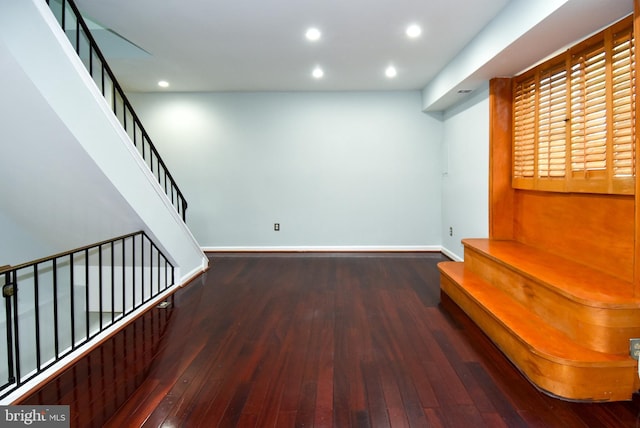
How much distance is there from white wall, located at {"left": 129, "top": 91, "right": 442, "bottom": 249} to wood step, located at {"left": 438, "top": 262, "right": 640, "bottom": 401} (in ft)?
10.5

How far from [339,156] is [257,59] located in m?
2.05

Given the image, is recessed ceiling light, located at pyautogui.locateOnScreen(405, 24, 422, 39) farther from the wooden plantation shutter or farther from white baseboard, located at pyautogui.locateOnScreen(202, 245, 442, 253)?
white baseboard, located at pyautogui.locateOnScreen(202, 245, 442, 253)

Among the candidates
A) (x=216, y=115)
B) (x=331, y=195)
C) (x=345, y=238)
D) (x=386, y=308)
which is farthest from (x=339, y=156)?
(x=386, y=308)

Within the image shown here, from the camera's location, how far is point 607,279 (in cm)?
234

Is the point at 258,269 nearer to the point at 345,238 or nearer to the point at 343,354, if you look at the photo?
the point at 345,238

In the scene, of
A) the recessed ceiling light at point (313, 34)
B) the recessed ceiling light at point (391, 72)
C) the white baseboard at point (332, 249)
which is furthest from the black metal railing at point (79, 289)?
the recessed ceiling light at point (391, 72)

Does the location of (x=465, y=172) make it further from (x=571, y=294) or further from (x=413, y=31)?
(x=571, y=294)

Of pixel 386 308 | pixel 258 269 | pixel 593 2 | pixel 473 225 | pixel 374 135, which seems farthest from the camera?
pixel 374 135

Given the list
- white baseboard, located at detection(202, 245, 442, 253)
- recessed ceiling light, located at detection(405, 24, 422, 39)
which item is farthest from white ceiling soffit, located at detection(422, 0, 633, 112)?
white baseboard, located at detection(202, 245, 442, 253)

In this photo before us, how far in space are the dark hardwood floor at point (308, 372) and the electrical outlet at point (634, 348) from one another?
10.3 inches

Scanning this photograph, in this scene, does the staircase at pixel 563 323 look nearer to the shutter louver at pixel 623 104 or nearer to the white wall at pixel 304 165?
the shutter louver at pixel 623 104

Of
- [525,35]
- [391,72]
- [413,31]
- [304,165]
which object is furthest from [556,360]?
[304,165]

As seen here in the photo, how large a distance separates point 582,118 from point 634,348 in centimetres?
159

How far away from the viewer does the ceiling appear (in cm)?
276
